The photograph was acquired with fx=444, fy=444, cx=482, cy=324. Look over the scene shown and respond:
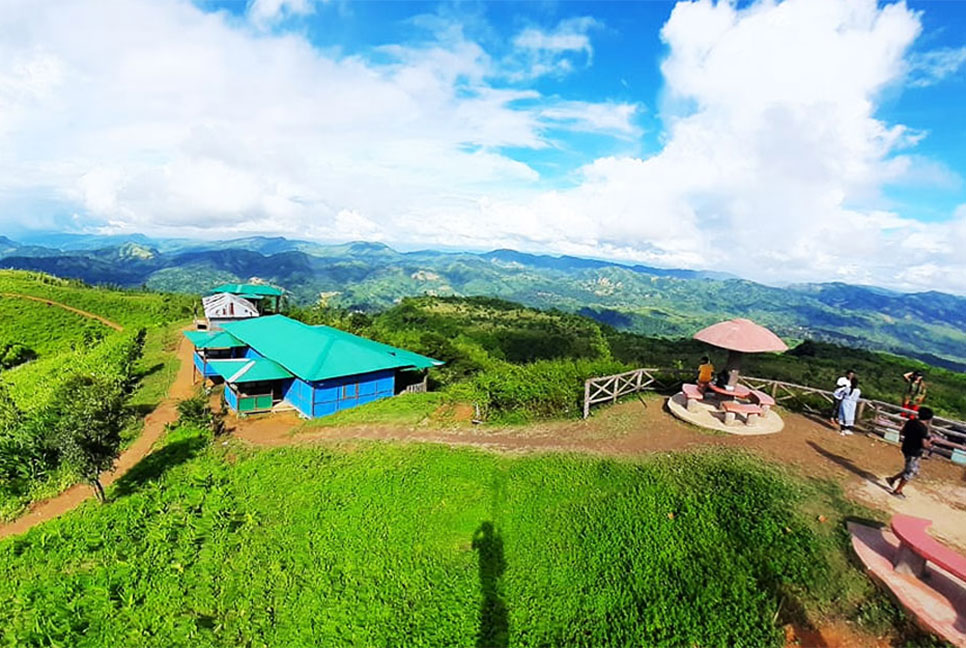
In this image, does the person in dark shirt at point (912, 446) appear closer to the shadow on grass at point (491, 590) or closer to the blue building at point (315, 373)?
the shadow on grass at point (491, 590)

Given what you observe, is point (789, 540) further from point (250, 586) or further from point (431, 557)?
point (250, 586)

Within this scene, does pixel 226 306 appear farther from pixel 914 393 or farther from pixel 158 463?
pixel 914 393

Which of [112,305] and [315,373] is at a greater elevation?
[315,373]

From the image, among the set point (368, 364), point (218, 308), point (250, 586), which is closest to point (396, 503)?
point (250, 586)

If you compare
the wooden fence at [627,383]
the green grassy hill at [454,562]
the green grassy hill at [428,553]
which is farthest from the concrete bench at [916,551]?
the wooden fence at [627,383]

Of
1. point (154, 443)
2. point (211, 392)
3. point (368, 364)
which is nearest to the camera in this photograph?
point (154, 443)

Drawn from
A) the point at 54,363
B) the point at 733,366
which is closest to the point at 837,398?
the point at 733,366
